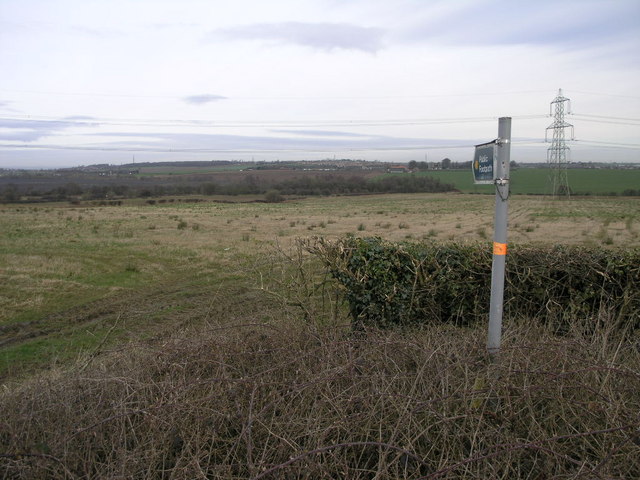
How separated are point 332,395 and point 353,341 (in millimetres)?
992

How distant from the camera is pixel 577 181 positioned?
75.4m

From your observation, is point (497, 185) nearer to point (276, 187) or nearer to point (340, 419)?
point (340, 419)

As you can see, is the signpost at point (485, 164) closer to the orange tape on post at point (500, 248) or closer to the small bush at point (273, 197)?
the orange tape on post at point (500, 248)

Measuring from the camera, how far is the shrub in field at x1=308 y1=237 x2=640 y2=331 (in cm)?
634

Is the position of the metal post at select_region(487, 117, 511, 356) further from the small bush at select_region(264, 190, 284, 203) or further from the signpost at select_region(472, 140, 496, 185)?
the small bush at select_region(264, 190, 284, 203)

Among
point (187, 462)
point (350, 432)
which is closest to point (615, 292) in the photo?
point (350, 432)

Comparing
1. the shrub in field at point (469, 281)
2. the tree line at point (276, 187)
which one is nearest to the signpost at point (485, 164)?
the shrub in field at point (469, 281)

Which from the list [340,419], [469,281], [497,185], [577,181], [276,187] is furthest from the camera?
[276,187]

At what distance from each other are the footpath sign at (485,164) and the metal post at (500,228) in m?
0.04

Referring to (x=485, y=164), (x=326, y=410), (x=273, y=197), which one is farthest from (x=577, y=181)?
(x=326, y=410)

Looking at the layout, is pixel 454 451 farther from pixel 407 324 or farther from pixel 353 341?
pixel 407 324

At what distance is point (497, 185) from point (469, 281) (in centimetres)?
325

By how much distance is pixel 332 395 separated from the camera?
11.4 feet

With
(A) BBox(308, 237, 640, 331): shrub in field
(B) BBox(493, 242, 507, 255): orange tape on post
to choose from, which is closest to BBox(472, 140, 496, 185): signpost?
(B) BBox(493, 242, 507, 255): orange tape on post
